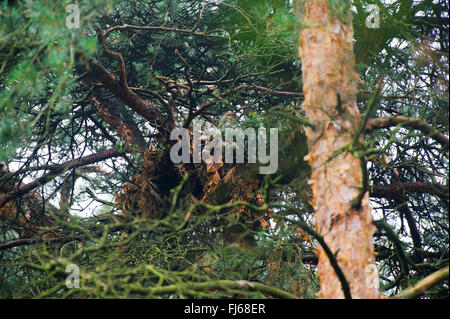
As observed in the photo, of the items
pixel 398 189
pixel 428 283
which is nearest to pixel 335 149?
pixel 428 283

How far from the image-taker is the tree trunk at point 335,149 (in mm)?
2609

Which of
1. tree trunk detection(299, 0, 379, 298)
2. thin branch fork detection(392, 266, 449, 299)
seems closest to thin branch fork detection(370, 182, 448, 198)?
tree trunk detection(299, 0, 379, 298)

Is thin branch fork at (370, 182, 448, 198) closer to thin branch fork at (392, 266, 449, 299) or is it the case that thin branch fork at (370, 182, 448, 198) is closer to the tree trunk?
the tree trunk

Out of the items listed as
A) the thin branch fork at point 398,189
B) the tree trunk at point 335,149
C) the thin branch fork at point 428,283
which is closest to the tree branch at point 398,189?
the thin branch fork at point 398,189

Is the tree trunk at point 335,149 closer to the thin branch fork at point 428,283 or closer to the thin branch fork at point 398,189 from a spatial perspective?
the thin branch fork at point 428,283

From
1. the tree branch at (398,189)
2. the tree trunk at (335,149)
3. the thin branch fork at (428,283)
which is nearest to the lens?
the thin branch fork at (428,283)

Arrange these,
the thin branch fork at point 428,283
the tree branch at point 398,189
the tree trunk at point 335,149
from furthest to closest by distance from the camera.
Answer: the tree branch at point 398,189, the tree trunk at point 335,149, the thin branch fork at point 428,283

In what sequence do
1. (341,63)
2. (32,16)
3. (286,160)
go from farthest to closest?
(286,160)
(341,63)
(32,16)

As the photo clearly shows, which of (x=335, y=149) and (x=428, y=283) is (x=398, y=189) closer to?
(x=335, y=149)

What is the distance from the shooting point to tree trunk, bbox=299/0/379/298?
2609mm
